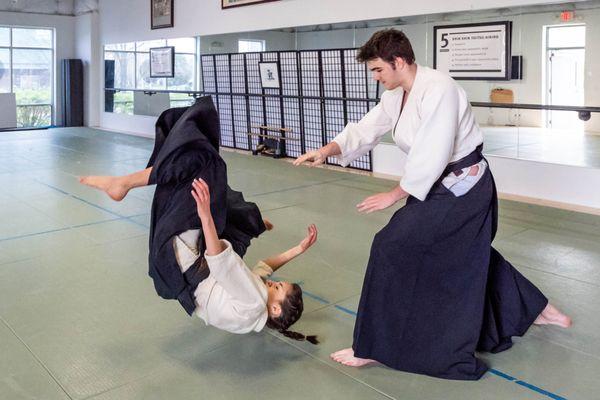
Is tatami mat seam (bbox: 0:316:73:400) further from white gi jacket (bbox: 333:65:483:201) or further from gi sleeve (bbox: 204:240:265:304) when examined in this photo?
white gi jacket (bbox: 333:65:483:201)

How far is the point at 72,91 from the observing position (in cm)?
1454

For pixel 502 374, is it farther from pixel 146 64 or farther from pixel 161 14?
pixel 146 64

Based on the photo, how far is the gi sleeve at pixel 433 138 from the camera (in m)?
2.26

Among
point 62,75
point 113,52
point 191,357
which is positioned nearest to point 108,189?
point 191,357

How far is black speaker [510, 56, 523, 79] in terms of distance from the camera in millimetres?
6047

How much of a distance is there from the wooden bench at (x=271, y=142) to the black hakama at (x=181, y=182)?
630cm

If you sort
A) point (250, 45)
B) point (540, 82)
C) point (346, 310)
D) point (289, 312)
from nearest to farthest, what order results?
1. point (289, 312)
2. point (346, 310)
3. point (540, 82)
4. point (250, 45)

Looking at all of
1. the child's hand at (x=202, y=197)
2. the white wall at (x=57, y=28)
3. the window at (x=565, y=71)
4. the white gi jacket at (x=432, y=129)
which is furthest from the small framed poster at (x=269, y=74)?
the white wall at (x=57, y=28)

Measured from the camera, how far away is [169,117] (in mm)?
2533

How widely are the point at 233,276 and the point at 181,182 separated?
441mm

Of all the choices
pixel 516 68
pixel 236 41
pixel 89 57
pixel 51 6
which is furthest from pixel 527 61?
pixel 51 6

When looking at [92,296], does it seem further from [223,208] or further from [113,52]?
[113,52]

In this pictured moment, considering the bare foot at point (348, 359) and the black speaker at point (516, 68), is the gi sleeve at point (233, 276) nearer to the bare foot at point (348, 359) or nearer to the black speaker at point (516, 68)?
the bare foot at point (348, 359)

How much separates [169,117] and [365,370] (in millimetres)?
1411
